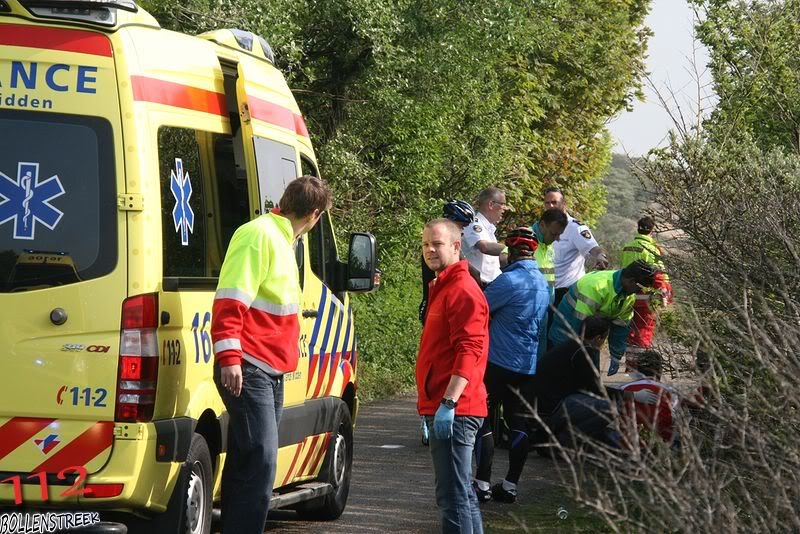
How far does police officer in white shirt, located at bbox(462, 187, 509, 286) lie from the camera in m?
11.8

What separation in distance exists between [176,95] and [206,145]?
0.53 metres

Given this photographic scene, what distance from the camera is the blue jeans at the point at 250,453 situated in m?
6.90

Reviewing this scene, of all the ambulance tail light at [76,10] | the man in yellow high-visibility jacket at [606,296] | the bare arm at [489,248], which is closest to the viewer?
the ambulance tail light at [76,10]

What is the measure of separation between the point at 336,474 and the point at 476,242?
3.05 metres

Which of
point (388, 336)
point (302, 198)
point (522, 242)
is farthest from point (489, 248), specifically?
point (388, 336)

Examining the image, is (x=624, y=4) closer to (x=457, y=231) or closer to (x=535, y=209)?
(x=535, y=209)

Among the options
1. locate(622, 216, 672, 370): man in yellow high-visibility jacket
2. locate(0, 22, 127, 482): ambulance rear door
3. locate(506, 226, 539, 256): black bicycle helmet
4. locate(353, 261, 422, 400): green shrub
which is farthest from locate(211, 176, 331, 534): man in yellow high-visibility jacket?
locate(353, 261, 422, 400): green shrub

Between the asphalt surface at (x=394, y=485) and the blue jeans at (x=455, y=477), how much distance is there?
162cm

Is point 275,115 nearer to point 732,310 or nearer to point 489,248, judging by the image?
point 732,310

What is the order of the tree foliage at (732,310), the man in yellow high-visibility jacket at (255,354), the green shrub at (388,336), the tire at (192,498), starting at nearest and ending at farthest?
1. the tree foliage at (732,310)
2. the tire at (192,498)
3. the man in yellow high-visibility jacket at (255,354)
4. the green shrub at (388,336)

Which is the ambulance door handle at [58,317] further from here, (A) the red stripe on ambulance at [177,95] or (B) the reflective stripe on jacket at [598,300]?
(B) the reflective stripe on jacket at [598,300]

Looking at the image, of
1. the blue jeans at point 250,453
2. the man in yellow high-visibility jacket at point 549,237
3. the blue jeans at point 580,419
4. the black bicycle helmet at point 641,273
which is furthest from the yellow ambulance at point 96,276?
the man in yellow high-visibility jacket at point 549,237

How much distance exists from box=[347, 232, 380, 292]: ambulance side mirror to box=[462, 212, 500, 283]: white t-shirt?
2776 millimetres

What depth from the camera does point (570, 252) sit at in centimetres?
1347
